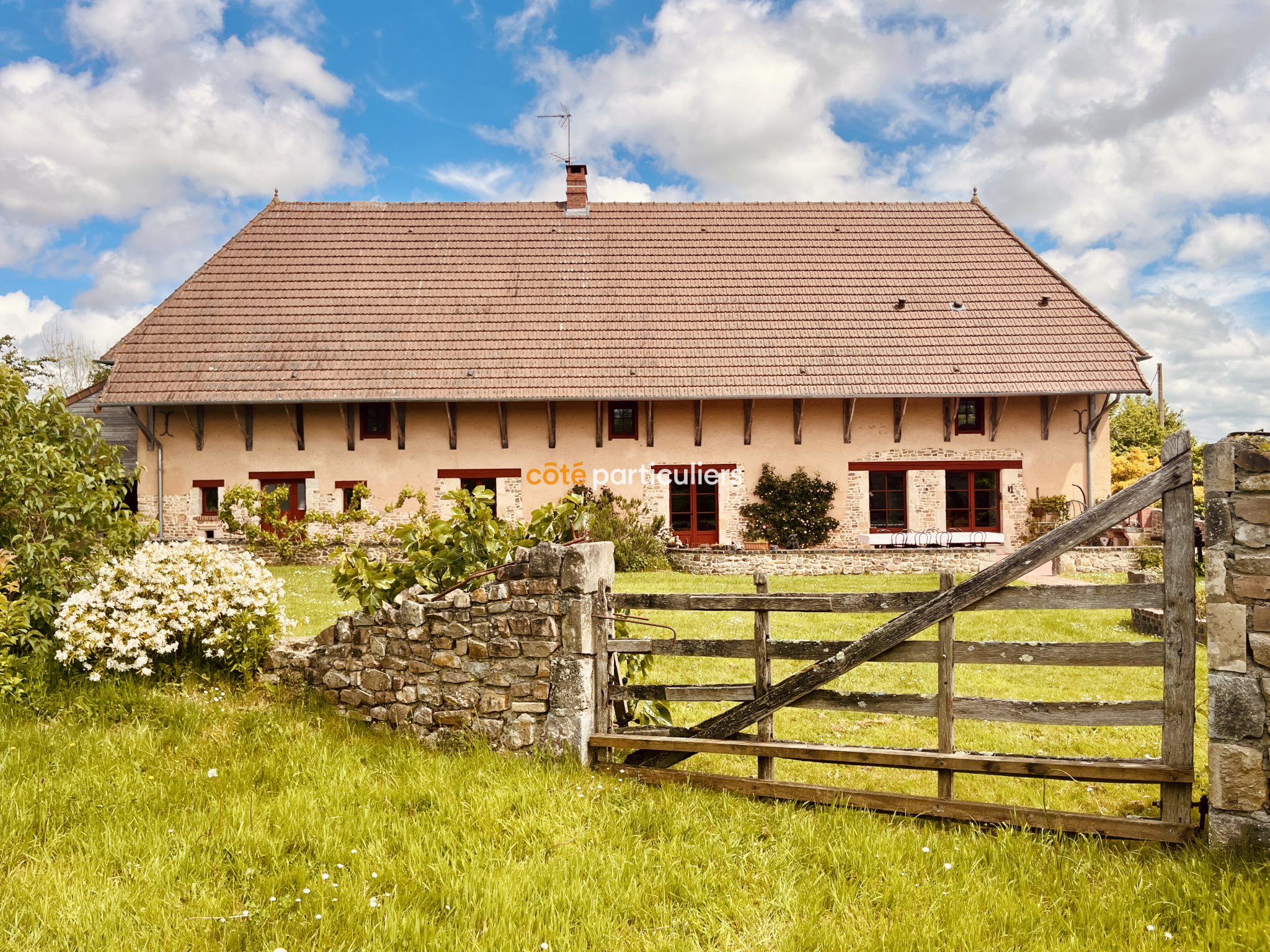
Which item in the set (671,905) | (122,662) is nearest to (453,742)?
(671,905)

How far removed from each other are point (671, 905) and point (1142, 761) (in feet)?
7.69

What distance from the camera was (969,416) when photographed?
17031 mm

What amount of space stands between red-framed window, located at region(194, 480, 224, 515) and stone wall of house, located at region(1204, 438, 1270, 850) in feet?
57.8

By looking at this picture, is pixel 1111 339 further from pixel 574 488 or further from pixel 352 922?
pixel 352 922

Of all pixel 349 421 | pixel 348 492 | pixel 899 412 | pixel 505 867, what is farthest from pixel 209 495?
pixel 505 867

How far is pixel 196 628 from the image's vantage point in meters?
5.61

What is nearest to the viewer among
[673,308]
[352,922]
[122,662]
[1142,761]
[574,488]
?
[352,922]

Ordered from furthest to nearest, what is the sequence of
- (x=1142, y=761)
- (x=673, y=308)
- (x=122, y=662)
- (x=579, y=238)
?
1. (x=579, y=238)
2. (x=673, y=308)
3. (x=122, y=662)
4. (x=1142, y=761)

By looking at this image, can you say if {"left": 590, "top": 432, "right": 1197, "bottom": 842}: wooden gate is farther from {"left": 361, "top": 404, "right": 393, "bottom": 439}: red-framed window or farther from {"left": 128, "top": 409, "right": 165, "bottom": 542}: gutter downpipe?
{"left": 128, "top": 409, "right": 165, "bottom": 542}: gutter downpipe

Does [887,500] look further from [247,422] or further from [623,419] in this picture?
[247,422]

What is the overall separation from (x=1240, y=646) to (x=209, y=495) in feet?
59.9

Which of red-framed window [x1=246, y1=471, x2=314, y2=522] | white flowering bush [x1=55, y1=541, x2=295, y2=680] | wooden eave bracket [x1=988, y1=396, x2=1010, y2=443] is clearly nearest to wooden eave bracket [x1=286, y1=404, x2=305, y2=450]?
red-framed window [x1=246, y1=471, x2=314, y2=522]

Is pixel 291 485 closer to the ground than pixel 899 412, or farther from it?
closer to the ground

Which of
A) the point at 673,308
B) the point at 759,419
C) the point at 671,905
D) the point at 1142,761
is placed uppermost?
the point at 673,308
